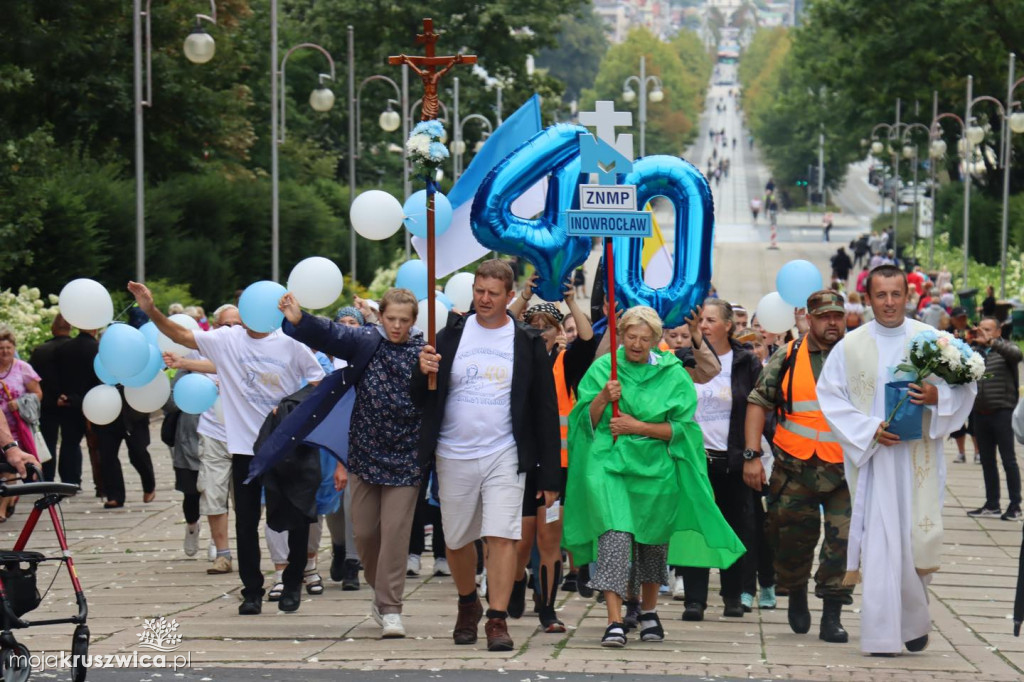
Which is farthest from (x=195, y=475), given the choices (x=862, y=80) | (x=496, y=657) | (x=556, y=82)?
(x=556, y=82)

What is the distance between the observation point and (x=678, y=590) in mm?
11484

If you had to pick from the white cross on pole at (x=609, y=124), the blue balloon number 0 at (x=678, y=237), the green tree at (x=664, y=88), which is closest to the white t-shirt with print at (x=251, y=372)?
the white cross on pole at (x=609, y=124)

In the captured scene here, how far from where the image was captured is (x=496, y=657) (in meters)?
8.64

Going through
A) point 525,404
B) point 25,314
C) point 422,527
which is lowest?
point 422,527

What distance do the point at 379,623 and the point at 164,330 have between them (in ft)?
6.63

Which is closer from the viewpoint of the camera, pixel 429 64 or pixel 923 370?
pixel 923 370

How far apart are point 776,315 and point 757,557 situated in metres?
2.83

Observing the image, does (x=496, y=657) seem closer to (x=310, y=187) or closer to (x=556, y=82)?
(x=310, y=187)

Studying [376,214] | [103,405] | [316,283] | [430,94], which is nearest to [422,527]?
[316,283]

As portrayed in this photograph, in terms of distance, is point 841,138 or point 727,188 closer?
point 841,138

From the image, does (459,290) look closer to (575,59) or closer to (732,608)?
(732,608)

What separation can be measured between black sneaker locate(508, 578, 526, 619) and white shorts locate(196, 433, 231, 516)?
8.74ft

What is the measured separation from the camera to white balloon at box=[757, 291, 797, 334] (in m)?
13.2

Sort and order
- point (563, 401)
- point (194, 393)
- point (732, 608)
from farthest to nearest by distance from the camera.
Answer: point (194, 393)
point (563, 401)
point (732, 608)
